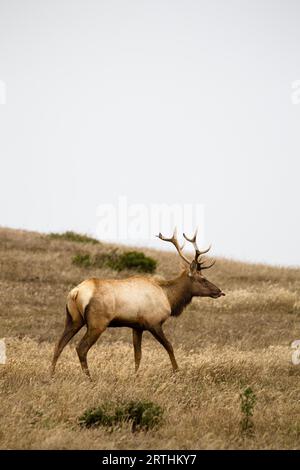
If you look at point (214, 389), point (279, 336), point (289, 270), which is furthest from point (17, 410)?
point (289, 270)

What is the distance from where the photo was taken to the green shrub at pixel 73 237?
96.9 ft

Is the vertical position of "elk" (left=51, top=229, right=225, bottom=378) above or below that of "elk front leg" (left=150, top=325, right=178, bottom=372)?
above

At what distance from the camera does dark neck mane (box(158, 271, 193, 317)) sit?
10828 mm

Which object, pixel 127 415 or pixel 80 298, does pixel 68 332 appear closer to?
pixel 80 298

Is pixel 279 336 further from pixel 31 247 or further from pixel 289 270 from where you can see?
pixel 31 247

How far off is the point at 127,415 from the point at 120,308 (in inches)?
111

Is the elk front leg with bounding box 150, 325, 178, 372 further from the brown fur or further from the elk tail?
the elk tail

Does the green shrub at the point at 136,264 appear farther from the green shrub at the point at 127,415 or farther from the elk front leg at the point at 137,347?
the green shrub at the point at 127,415

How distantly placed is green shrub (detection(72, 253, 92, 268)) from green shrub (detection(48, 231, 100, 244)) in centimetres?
519

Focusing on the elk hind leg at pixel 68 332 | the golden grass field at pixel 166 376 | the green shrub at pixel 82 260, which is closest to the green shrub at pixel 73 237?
the green shrub at pixel 82 260

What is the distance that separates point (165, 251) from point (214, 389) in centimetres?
2117

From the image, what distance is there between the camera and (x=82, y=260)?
77.8 ft

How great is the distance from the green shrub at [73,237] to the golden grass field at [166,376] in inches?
303

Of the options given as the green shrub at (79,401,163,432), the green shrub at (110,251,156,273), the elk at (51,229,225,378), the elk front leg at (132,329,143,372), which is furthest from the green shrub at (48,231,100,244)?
the green shrub at (79,401,163,432)
